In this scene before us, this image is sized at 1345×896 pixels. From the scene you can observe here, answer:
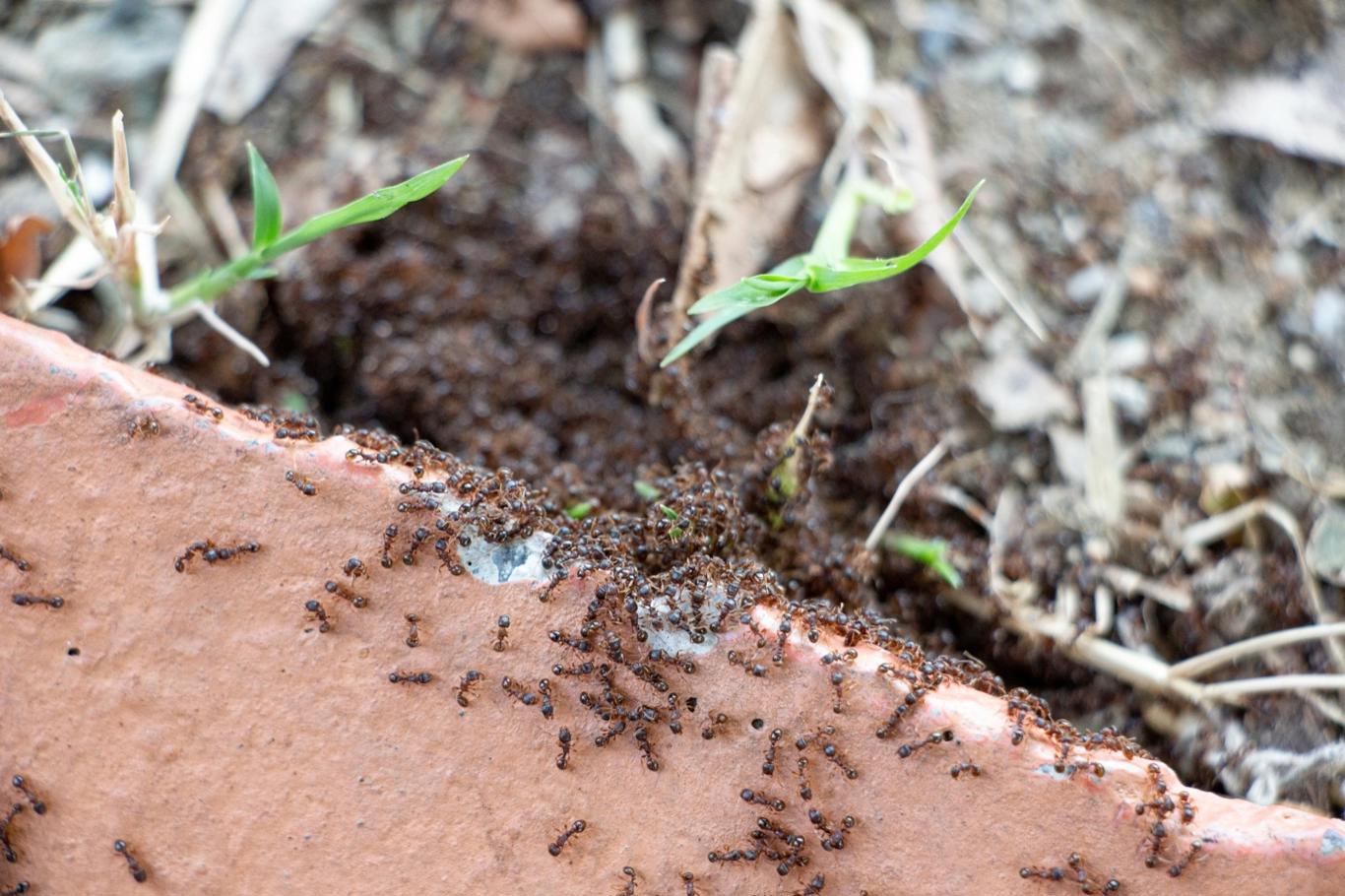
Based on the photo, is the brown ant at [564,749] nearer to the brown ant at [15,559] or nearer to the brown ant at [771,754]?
the brown ant at [771,754]

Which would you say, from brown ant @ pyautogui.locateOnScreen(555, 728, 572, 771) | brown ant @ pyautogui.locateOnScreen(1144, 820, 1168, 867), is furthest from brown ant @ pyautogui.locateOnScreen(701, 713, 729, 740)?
brown ant @ pyautogui.locateOnScreen(1144, 820, 1168, 867)

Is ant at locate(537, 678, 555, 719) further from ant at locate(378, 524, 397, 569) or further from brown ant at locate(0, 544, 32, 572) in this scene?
brown ant at locate(0, 544, 32, 572)

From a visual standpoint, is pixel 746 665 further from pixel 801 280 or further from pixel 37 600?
pixel 37 600

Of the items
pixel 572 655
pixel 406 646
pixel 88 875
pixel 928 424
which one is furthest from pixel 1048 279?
pixel 88 875

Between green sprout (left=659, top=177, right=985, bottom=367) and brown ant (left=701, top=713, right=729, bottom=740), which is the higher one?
green sprout (left=659, top=177, right=985, bottom=367)

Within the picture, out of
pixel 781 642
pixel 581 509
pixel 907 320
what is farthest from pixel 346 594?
pixel 907 320
